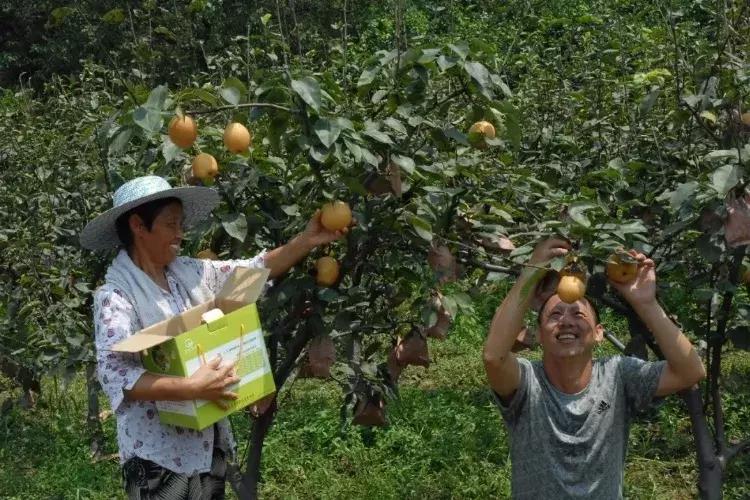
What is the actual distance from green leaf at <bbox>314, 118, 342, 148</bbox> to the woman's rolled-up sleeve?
517mm

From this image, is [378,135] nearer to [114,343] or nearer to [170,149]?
[170,149]

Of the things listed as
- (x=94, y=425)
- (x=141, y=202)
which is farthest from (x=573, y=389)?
(x=94, y=425)

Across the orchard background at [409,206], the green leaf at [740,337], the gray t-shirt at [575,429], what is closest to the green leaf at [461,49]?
the orchard background at [409,206]

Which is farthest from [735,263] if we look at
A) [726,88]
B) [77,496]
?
→ [77,496]

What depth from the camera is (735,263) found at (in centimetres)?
211

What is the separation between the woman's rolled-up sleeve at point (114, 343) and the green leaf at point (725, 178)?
42.0 inches

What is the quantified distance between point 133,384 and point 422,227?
0.60 m

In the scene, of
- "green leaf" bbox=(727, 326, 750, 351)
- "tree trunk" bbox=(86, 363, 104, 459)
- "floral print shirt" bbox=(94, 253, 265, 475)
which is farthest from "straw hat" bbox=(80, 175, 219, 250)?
"tree trunk" bbox=(86, 363, 104, 459)

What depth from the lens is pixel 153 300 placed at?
1.95 meters

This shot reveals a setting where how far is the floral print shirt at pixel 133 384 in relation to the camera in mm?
1877

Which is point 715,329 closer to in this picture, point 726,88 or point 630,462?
point 726,88

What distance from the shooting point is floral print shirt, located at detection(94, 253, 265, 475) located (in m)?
1.88

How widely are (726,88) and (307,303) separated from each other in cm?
93

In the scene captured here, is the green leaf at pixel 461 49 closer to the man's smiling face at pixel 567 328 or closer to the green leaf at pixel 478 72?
the green leaf at pixel 478 72
